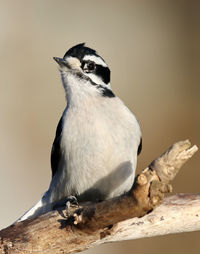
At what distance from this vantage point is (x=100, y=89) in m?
5.34

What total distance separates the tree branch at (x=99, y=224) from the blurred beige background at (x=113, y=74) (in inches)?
154

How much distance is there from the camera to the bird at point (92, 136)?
5109 millimetres

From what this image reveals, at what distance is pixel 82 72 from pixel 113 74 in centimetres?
406

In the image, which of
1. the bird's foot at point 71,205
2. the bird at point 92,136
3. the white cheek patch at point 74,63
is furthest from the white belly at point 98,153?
the white cheek patch at point 74,63

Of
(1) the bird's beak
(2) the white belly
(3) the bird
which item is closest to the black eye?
(3) the bird

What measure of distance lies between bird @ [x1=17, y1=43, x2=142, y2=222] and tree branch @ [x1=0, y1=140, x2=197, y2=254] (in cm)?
56

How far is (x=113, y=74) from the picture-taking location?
9.22m

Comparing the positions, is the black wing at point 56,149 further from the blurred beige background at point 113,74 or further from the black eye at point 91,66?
the blurred beige background at point 113,74

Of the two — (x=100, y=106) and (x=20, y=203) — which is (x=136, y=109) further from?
(x=100, y=106)

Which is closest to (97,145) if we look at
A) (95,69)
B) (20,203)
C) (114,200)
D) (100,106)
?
(100,106)

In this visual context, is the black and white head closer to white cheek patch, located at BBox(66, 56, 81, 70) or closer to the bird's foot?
white cheek patch, located at BBox(66, 56, 81, 70)

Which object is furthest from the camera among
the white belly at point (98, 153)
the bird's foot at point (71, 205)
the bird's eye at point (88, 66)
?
the bird's eye at point (88, 66)

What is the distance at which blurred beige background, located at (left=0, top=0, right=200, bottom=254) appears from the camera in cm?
886

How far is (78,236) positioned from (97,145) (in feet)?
3.12
